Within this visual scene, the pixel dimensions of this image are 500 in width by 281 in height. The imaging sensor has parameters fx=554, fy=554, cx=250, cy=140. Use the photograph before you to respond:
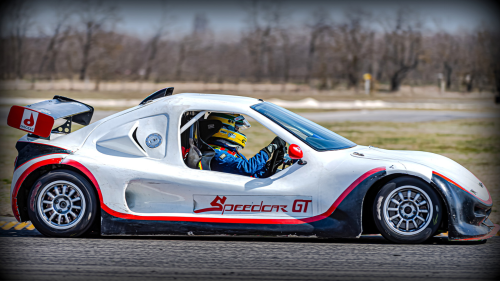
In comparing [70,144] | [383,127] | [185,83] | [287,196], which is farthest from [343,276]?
[185,83]

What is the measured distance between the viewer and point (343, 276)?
4.03 m

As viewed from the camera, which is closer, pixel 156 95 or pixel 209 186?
pixel 209 186

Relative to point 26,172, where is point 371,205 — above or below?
below

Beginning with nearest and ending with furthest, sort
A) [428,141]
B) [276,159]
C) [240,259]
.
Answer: [240,259] → [276,159] → [428,141]

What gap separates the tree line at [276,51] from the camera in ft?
169

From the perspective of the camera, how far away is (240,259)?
448 centimetres

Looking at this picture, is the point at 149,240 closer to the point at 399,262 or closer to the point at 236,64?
the point at 399,262

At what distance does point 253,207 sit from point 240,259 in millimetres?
601

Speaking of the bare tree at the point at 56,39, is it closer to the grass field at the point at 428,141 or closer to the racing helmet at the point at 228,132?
the grass field at the point at 428,141

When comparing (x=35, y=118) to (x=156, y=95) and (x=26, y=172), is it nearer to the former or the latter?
(x=26, y=172)

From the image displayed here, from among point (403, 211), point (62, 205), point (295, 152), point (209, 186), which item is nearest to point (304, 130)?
point (295, 152)

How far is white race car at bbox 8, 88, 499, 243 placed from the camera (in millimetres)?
4840

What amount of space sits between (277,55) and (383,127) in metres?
33.6

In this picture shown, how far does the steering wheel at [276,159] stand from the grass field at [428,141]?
8.99ft
